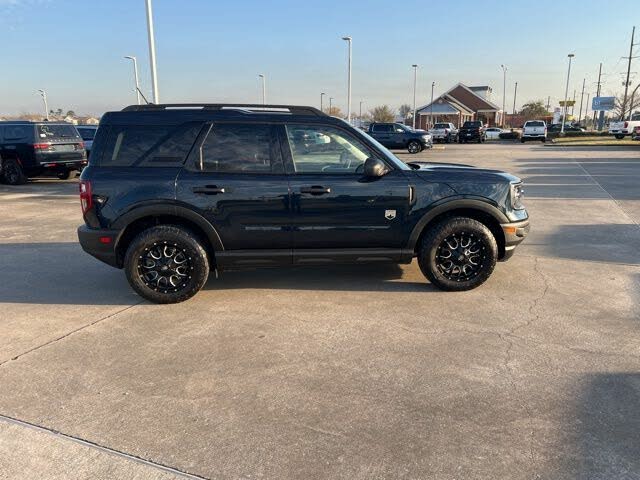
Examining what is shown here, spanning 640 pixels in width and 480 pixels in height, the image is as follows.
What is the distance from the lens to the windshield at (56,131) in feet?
47.9

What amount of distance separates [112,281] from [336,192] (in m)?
2.85

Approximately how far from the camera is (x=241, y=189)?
16.0ft

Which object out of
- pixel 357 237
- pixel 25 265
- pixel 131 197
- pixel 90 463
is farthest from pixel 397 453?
pixel 25 265

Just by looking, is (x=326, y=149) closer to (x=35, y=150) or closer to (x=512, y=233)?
(x=512, y=233)

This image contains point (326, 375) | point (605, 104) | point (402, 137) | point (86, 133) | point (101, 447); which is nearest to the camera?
point (101, 447)

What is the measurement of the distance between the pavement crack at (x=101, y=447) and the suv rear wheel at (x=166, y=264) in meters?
2.00

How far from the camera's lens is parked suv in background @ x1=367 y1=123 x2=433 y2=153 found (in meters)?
28.2

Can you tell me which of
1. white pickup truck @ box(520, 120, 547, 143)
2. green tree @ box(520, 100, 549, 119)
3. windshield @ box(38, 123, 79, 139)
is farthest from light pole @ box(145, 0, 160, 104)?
green tree @ box(520, 100, 549, 119)

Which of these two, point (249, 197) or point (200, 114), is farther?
point (200, 114)

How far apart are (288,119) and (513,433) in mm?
3447

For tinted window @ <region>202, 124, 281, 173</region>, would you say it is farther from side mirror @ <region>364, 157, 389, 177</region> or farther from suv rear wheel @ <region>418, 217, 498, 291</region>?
suv rear wheel @ <region>418, 217, 498, 291</region>

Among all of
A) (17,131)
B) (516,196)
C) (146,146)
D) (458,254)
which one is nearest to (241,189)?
(146,146)

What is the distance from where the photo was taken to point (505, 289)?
17.5ft

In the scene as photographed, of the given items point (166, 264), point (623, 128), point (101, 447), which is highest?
point (623, 128)
